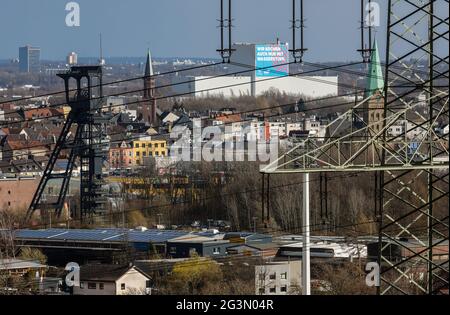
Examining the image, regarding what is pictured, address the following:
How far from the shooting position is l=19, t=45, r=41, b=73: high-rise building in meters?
125

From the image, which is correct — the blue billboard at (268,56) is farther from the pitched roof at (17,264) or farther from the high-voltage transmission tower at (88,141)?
the pitched roof at (17,264)

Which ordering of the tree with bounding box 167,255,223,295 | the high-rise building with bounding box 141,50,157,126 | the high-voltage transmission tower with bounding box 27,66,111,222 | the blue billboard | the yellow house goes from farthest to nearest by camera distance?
the blue billboard
the high-rise building with bounding box 141,50,157,126
the yellow house
the high-voltage transmission tower with bounding box 27,66,111,222
the tree with bounding box 167,255,223,295

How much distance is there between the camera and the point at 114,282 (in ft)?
48.3

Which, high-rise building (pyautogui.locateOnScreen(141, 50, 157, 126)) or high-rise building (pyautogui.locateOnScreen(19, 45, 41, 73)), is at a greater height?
high-rise building (pyautogui.locateOnScreen(19, 45, 41, 73))

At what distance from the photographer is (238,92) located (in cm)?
7769

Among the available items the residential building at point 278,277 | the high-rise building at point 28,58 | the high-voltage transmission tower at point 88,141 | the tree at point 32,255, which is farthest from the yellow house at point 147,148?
the high-rise building at point 28,58

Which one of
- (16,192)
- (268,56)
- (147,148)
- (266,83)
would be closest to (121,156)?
(147,148)

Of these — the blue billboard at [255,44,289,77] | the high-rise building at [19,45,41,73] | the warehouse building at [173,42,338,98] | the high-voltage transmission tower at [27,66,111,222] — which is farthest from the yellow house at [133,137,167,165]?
the high-rise building at [19,45,41,73]

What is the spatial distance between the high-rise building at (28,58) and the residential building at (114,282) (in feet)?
355

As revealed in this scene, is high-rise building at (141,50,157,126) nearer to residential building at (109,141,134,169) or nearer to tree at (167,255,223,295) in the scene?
residential building at (109,141,134,169)

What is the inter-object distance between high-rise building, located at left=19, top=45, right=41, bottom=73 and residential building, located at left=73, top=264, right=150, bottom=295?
108286mm

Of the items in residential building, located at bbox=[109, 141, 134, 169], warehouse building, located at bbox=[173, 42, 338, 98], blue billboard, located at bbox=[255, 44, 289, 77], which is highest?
blue billboard, located at bbox=[255, 44, 289, 77]

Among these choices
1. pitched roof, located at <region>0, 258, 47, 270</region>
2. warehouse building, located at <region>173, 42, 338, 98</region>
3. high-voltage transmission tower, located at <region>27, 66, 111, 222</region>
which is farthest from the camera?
warehouse building, located at <region>173, 42, 338, 98</region>
